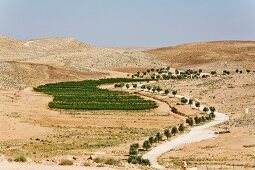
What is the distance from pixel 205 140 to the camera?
58000 millimetres

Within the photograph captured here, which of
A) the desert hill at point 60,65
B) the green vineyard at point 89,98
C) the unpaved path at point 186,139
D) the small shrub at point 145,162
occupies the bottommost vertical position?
the unpaved path at point 186,139

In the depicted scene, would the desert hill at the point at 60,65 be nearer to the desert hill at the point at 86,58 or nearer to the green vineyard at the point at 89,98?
the desert hill at the point at 86,58

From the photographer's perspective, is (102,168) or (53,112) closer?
(102,168)

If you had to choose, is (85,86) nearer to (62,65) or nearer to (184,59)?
(62,65)

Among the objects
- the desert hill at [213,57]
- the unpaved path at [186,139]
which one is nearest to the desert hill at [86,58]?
the desert hill at [213,57]

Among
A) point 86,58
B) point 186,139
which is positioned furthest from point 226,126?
point 86,58

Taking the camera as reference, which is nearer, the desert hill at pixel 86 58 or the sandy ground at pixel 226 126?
the sandy ground at pixel 226 126

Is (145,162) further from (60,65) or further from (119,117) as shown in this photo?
(60,65)

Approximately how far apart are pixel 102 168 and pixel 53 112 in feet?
171

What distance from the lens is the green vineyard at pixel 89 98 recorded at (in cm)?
8838

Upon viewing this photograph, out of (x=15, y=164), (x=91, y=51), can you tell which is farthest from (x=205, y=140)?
(x=91, y=51)

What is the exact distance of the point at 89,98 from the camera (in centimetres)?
9962

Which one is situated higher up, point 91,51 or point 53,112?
point 91,51

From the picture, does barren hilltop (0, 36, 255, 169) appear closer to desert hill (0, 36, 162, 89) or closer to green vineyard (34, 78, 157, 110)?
desert hill (0, 36, 162, 89)
